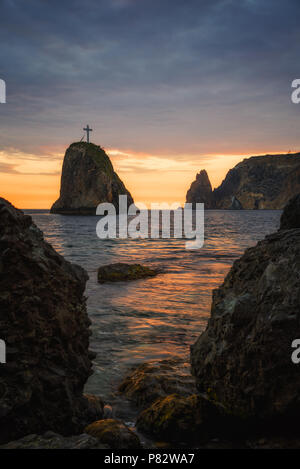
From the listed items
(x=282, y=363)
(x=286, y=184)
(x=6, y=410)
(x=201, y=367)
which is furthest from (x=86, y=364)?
(x=286, y=184)

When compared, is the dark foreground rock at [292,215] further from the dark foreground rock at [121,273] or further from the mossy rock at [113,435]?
the dark foreground rock at [121,273]

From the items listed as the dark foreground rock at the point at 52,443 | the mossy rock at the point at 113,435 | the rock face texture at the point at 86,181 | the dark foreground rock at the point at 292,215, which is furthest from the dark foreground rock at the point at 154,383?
the rock face texture at the point at 86,181

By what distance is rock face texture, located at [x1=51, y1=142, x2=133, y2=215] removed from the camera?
104 metres

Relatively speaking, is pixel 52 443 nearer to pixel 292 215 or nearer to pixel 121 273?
pixel 292 215

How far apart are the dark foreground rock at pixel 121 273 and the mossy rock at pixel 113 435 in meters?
8.98

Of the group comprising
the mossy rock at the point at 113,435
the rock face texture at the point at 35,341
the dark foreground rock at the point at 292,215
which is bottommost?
the mossy rock at the point at 113,435

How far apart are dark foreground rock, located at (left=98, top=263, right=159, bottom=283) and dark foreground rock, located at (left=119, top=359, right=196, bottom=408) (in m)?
7.37

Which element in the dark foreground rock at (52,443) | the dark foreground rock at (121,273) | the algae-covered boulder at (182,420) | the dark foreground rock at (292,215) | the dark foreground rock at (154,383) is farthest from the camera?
the dark foreground rock at (121,273)

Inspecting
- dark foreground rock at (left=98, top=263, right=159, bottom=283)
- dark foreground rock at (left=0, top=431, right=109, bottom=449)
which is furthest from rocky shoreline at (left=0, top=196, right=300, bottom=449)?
dark foreground rock at (left=98, top=263, right=159, bottom=283)

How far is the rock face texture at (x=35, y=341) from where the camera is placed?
296cm

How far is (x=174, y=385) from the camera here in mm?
4246

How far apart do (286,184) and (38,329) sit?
651 ft

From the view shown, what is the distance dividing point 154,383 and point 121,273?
8.32m

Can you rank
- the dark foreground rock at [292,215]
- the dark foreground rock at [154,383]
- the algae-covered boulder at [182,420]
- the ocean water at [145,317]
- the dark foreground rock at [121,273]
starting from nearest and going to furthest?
the algae-covered boulder at [182,420] < the dark foreground rock at [154,383] < the dark foreground rock at [292,215] < the ocean water at [145,317] < the dark foreground rock at [121,273]
